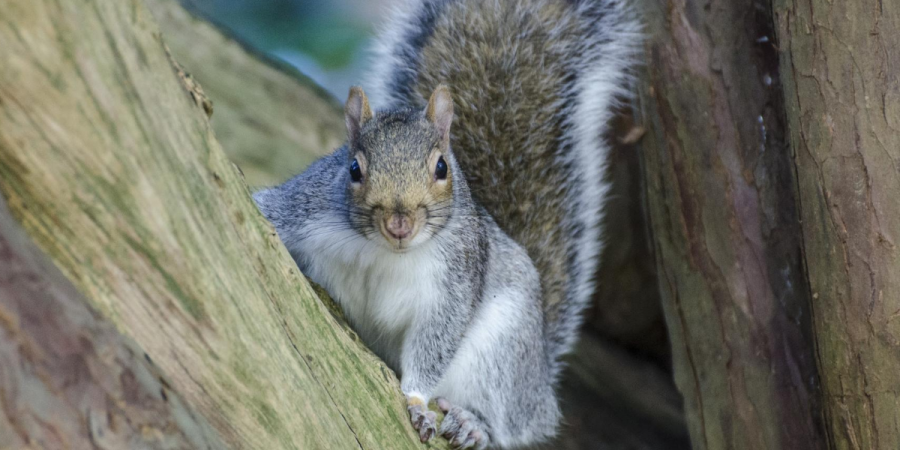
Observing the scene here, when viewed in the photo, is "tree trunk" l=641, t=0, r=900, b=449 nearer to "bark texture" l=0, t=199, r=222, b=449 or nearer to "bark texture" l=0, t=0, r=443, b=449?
"bark texture" l=0, t=0, r=443, b=449

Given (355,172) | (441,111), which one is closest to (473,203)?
(441,111)

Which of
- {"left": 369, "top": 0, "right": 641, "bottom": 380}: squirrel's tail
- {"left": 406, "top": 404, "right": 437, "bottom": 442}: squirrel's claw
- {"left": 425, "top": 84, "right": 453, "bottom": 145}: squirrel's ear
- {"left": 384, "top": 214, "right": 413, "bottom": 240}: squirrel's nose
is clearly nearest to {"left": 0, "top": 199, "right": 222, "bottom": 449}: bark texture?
{"left": 384, "top": 214, "right": 413, "bottom": 240}: squirrel's nose

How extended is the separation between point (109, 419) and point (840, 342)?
1.38 m

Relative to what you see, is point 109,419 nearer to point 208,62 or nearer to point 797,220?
point 797,220

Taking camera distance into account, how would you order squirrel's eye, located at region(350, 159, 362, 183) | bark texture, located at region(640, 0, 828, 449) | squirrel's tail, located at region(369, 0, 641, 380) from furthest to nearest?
squirrel's tail, located at region(369, 0, 641, 380) < bark texture, located at region(640, 0, 828, 449) < squirrel's eye, located at region(350, 159, 362, 183)

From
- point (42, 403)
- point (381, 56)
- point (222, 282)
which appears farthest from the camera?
point (381, 56)

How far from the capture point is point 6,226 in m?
0.80

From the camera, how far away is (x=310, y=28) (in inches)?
102

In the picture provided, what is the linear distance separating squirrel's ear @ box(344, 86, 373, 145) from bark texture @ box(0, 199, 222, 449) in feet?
2.60

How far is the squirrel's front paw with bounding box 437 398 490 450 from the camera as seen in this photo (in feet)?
5.59

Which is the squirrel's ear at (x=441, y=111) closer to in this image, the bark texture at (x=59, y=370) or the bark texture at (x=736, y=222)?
the bark texture at (x=736, y=222)

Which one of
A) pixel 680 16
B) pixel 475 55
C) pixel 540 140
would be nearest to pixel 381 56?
pixel 475 55

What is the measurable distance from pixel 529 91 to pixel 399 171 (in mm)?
703

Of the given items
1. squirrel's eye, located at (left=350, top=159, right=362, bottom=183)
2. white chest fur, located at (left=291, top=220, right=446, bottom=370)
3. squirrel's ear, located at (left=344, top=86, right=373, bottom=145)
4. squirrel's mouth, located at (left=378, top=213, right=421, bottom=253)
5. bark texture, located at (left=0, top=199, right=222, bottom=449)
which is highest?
squirrel's ear, located at (left=344, top=86, right=373, bottom=145)
